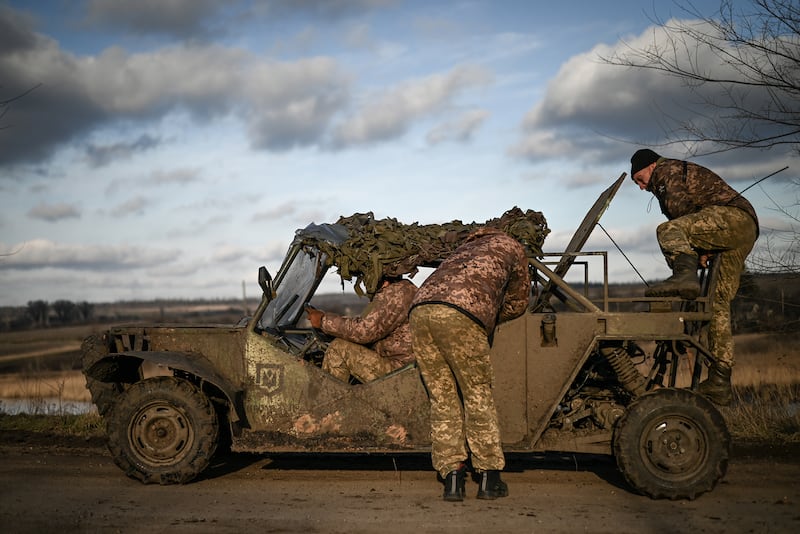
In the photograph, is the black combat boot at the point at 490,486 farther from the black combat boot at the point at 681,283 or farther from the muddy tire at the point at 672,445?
the black combat boot at the point at 681,283

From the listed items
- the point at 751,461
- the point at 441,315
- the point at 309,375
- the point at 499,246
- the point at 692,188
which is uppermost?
the point at 692,188

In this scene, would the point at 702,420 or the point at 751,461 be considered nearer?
the point at 702,420

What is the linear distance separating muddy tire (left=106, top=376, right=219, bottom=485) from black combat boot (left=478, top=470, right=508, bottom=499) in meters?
2.20

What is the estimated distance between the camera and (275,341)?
6117mm

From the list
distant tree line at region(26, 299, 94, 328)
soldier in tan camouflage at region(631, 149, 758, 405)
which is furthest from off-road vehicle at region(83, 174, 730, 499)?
distant tree line at region(26, 299, 94, 328)

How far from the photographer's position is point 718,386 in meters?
5.95

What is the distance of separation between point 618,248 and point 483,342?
1.73 metres

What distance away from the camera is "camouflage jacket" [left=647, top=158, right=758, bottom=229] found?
611 cm

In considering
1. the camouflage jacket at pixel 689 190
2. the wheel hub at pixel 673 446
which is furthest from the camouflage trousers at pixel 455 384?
the camouflage jacket at pixel 689 190

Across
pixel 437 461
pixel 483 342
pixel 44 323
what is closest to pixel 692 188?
pixel 483 342

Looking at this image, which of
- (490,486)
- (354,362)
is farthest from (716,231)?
(354,362)

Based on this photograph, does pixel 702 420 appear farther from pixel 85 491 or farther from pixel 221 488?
pixel 85 491

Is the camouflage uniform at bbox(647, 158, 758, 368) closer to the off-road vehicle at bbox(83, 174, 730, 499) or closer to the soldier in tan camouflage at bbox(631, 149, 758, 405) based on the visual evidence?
the soldier in tan camouflage at bbox(631, 149, 758, 405)

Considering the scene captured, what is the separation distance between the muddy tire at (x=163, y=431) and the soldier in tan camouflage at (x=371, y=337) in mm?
1115
